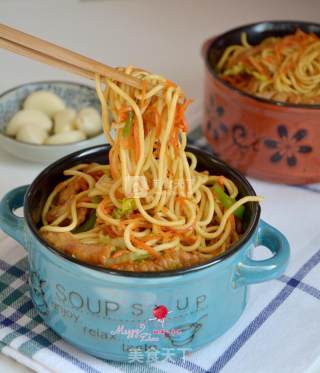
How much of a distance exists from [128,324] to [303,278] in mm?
369

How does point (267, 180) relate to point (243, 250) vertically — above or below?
below

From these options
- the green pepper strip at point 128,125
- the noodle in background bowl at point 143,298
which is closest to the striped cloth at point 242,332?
the noodle in background bowl at point 143,298

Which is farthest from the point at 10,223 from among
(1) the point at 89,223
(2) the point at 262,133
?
(2) the point at 262,133

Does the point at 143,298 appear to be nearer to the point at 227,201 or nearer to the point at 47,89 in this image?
the point at 227,201

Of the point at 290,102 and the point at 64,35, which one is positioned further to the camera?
the point at 64,35

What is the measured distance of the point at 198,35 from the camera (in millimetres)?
1979

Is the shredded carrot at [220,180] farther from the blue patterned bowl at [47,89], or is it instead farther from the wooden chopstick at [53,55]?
the blue patterned bowl at [47,89]

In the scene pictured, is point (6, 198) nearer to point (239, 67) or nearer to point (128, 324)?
point (128, 324)

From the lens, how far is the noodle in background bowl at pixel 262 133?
129cm

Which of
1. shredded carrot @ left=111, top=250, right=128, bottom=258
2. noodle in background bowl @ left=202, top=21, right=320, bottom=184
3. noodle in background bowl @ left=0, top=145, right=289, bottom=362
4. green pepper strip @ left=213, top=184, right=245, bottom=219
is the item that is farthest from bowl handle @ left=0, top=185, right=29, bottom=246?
noodle in background bowl @ left=202, top=21, right=320, bottom=184

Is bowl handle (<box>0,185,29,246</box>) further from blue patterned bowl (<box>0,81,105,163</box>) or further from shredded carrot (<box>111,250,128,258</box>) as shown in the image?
blue patterned bowl (<box>0,81,105,163</box>)

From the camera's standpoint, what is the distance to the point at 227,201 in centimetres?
107

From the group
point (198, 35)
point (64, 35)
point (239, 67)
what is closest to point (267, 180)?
point (239, 67)

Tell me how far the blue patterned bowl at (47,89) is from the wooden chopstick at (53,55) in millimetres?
428
